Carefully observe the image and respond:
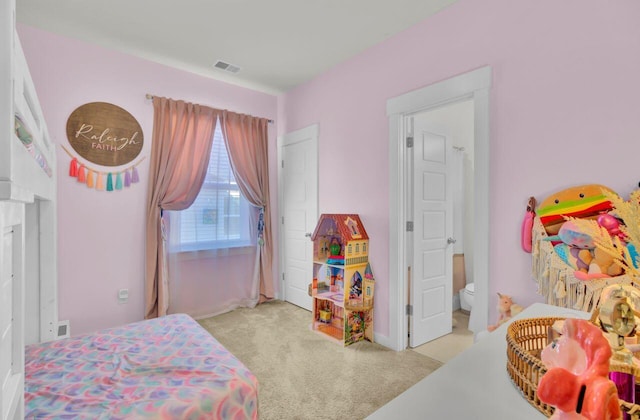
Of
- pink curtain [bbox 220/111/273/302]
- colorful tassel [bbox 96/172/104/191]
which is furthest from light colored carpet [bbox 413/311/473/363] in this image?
colorful tassel [bbox 96/172/104/191]

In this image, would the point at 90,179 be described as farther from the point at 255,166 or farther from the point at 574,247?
the point at 574,247

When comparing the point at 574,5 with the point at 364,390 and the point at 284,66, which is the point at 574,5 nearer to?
the point at 284,66

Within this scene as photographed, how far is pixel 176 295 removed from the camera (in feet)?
10.7

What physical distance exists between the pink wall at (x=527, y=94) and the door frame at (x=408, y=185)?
53 millimetres

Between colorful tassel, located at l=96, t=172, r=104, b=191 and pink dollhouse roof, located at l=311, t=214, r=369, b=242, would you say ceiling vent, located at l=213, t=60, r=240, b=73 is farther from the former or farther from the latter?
pink dollhouse roof, located at l=311, t=214, r=369, b=242

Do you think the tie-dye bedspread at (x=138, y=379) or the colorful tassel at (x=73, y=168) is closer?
the tie-dye bedspread at (x=138, y=379)

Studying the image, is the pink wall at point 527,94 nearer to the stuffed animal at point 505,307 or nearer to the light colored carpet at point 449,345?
the stuffed animal at point 505,307

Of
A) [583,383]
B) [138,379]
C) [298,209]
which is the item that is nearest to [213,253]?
[298,209]

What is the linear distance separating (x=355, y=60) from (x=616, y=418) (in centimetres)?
314

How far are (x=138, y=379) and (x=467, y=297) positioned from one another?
313cm

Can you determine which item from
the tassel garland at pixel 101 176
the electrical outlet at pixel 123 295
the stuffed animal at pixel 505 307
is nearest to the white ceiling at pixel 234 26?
the tassel garland at pixel 101 176

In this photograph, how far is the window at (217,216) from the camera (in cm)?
330

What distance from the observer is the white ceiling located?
89.7 inches

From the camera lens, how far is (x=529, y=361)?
0.53 meters
